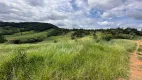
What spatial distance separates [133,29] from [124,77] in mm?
98194

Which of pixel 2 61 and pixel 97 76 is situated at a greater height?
pixel 2 61

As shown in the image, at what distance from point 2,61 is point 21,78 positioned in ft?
3.75

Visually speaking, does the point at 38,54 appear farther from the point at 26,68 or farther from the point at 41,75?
the point at 41,75

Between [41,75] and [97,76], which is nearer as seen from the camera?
[41,75]

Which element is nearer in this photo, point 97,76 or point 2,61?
point 2,61

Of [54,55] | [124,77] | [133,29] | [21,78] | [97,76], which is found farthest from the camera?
[133,29]

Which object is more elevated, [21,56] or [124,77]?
[21,56]

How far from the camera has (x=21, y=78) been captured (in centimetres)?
515

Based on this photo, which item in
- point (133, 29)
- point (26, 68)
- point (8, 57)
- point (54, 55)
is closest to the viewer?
Answer: point (26, 68)

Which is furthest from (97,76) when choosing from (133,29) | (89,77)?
(133,29)

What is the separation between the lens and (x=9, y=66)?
5.96 meters

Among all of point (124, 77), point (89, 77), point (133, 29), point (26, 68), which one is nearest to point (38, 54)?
point (26, 68)

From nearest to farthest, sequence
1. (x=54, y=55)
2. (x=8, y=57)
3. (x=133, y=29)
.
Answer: (x=8, y=57), (x=54, y=55), (x=133, y=29)

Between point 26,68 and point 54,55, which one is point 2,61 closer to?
point 26,68
